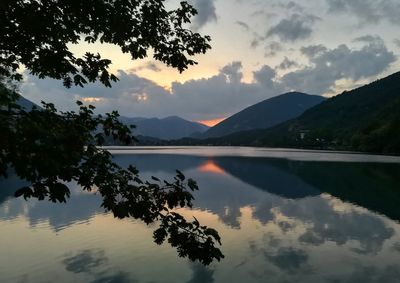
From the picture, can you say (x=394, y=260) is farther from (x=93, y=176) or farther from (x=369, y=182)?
(x=369, y=182)

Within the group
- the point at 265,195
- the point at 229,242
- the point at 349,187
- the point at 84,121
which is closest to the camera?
the point at 84,121

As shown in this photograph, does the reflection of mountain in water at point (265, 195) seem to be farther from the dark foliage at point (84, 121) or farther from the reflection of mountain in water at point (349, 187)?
the dark foliage at point (84, 121)

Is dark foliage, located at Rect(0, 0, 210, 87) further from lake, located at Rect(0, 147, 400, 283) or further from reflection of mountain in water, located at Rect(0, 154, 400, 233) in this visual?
reflection of mountain in water, located at Rect(0, 154, 400, 233)

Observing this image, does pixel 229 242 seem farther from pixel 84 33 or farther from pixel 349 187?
pixel 349 187

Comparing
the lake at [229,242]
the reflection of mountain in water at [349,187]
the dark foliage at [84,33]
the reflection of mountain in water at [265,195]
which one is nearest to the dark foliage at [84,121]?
the dark foliage at [84,33]

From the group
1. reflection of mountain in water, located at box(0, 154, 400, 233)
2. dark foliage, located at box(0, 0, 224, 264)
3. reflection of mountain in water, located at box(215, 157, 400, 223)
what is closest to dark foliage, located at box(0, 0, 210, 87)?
dark foliage, located at box(0, 0, 224, 264)

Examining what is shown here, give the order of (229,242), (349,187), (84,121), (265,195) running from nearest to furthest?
(84,121)
(229,242)
(265,195)
(349,187)

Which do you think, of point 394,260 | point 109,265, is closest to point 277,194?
point 394,260

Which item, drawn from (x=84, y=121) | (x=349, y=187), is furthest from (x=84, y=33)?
(x=349, y=187)

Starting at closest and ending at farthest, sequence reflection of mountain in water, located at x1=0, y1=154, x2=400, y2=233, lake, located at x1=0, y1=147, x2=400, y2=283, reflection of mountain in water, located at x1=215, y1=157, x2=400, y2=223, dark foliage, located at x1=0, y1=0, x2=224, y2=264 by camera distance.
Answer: dark foliage, located at x1=0, y1=0, x2=224, y2=264 < lake, located at x1=0, y1=147, x2=400, y2=283 < reflection of mountain in water, located at x1=0, y1=154, x2=400, y2=233 < reflection of mountain in water, located at x1=215, y1=157, x2=400, y2=223

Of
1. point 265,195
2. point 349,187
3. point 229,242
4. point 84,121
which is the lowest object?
point 265,195

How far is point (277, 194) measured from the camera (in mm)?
62344

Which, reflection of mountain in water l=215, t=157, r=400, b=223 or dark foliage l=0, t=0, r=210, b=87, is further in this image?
reflection of mountain in water l=215, t=157, r=400, b=223

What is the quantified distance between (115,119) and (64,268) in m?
17.6
